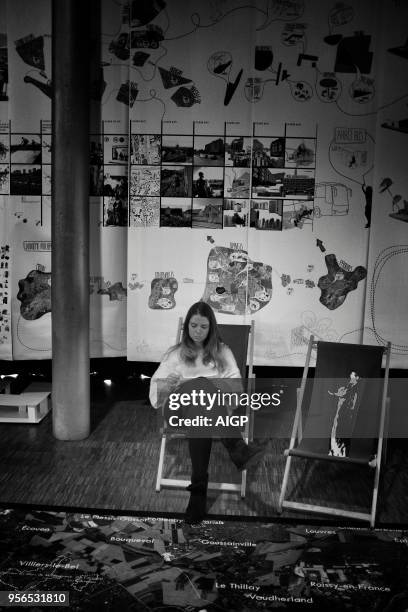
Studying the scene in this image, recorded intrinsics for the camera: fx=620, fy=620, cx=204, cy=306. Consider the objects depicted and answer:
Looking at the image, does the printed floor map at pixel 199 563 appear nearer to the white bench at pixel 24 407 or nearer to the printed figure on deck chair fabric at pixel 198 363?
the printed figure on deck chair fabric at pixel 198 363

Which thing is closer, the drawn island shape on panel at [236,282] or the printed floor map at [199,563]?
the printed floor map at [199,563]

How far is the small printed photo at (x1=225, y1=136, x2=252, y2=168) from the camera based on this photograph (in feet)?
18.7

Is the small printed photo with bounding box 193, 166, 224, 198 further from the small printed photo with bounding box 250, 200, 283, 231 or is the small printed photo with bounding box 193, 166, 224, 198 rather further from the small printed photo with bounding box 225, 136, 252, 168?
the small printed photo with bounding box 250, 200, 283, 231

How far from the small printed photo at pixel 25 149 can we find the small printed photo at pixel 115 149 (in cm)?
62

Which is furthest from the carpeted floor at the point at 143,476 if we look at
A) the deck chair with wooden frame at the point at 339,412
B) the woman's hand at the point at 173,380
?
the woman's hand at the point at 173,380

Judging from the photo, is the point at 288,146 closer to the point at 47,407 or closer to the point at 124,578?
the point at 47,407

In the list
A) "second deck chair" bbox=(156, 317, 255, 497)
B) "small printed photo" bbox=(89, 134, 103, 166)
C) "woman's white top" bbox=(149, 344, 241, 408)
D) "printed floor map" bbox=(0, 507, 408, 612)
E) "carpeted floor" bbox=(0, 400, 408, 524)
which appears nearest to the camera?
"printed floor map" bbox=(0, 507, 408, 612)

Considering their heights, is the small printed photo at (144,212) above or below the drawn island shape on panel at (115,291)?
above

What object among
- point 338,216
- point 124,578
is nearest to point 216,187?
point 338,216

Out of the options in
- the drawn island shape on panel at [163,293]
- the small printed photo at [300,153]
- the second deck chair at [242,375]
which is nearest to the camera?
the second deck chair at [242,375]

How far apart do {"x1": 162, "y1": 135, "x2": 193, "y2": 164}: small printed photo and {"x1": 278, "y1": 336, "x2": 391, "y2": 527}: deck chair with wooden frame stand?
2.24 meters

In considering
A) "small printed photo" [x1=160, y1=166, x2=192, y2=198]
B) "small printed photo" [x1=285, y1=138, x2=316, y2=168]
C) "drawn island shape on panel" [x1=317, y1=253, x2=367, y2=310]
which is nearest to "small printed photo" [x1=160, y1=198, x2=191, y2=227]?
"small printed photo" [x1=160, y1=166, x2=192, y2=198]

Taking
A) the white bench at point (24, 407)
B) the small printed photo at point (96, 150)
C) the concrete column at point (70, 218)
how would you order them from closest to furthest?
the concrete column at point (70, 218), the white bench at point (24, 407), the small printed photo at point (96, 150)

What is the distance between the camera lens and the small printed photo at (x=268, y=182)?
5754 mm
